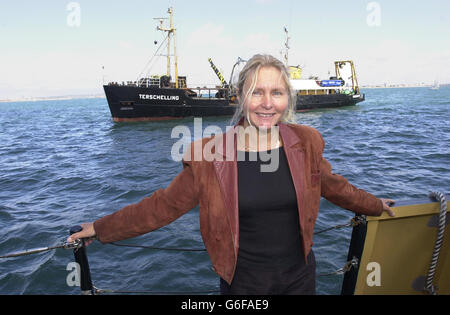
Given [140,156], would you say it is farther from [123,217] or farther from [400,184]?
[123,217]

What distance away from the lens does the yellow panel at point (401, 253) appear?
2.07 meters

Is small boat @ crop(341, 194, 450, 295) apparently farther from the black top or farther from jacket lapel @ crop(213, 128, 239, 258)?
jacket lapel @ crop(213, 128, 239, 258)

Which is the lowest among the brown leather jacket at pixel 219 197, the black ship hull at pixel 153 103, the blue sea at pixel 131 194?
the blue sea at pixel 131 194

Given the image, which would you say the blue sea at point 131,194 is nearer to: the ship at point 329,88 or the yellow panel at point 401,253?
the yellow panel at point 401,253

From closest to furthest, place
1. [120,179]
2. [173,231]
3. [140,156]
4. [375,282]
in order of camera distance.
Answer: [375,282] < [173,231] < [120,179] < [140,156]

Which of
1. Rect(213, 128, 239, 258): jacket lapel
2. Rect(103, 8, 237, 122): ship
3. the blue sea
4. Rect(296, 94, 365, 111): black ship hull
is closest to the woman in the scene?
Rect(213, 128, 239, 258): jacket lapel

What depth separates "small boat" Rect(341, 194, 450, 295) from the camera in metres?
2.05

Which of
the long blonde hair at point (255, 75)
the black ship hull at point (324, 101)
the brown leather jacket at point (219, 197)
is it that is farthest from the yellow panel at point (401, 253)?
the black ship hull at point (324, 101)

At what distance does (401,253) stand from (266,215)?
1.37m

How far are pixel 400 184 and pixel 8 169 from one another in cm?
1427

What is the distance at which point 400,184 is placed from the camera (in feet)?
26.5

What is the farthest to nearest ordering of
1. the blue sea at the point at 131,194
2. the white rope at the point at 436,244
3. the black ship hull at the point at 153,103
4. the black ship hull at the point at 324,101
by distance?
the black ship hull at the point at 324,101 → the black ship hull at the point at 153,103 → the blue sea at the point at 131,194 → the white rope at the point at 436,244

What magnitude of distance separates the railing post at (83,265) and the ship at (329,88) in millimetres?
32493
